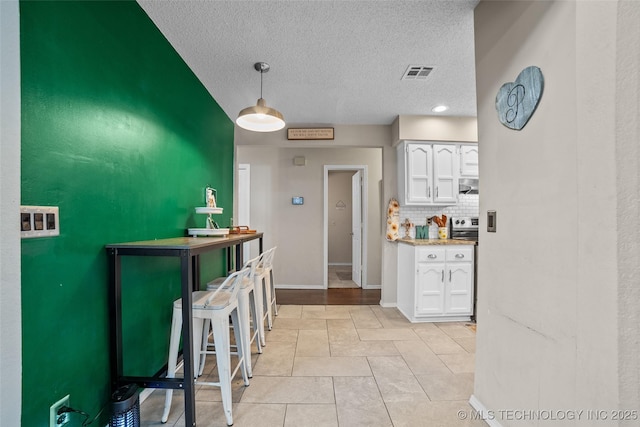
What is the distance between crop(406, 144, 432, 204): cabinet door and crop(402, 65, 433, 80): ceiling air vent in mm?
1090

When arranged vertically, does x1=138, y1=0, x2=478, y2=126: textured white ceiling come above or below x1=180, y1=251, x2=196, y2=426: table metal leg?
above

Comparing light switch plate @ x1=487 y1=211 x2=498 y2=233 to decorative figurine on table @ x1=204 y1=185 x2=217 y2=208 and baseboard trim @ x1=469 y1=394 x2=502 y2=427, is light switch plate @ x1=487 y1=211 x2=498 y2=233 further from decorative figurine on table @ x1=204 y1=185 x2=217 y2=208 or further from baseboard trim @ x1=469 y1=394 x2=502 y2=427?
decorative figurine on table @ x1=204 y1=185 x2=217 y2=208

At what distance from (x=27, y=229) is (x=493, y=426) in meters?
2.53

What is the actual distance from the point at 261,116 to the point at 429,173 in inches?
94.8

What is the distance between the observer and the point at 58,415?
1.17m

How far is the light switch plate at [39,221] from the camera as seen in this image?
3.32 feet

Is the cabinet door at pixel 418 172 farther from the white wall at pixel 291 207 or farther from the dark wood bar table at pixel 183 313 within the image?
the dark wood bar table at pixel 183 313

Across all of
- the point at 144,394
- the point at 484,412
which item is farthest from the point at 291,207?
the point at 484,412

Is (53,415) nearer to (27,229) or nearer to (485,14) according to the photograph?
(27,229)

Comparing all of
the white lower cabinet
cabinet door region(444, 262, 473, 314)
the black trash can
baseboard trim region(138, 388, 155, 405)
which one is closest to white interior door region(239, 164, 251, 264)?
the white lower cabinet

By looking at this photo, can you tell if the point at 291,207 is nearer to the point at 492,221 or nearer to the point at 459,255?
the point at 459,255

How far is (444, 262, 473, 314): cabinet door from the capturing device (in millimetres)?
3215

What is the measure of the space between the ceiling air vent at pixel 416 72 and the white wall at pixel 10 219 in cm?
256

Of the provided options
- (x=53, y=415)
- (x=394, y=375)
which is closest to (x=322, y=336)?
(x=394, y=375)
